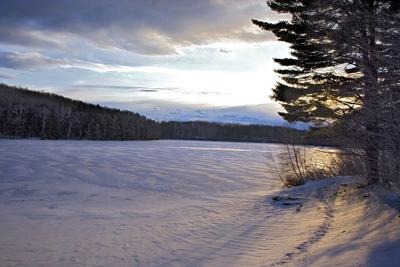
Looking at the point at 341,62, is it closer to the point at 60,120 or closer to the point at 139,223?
the point at 139,223

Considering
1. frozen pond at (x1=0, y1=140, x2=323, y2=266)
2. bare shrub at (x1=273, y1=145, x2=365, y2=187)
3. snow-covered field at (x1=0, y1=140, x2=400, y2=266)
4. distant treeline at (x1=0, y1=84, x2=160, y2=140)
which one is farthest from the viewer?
distant treeline at (x1=0, y1=84, x2=160, y2=140)

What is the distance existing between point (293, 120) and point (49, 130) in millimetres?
78990

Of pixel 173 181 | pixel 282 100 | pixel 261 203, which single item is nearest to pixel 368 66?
pixel 261 203

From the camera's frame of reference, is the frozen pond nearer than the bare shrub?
Yes

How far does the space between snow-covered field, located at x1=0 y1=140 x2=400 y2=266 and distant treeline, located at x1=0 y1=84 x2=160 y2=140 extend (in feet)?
228

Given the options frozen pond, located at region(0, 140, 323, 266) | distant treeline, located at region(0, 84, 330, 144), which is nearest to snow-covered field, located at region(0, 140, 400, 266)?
frozen pond, located at region(0, 140, 323, 266)

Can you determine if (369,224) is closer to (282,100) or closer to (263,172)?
(282,100)

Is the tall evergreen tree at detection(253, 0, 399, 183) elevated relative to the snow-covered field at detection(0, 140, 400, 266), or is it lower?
elevated

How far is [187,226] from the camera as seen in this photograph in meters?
12.4

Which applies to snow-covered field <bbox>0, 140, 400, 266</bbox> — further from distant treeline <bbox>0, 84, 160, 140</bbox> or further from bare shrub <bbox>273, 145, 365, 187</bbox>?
distant treeline <bbox>0, 84, 160, 140</bbox>

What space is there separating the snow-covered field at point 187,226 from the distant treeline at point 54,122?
228 feet

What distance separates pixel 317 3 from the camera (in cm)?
1341

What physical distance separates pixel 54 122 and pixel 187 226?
279 feet

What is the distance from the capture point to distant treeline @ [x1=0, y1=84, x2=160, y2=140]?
86812 mm
